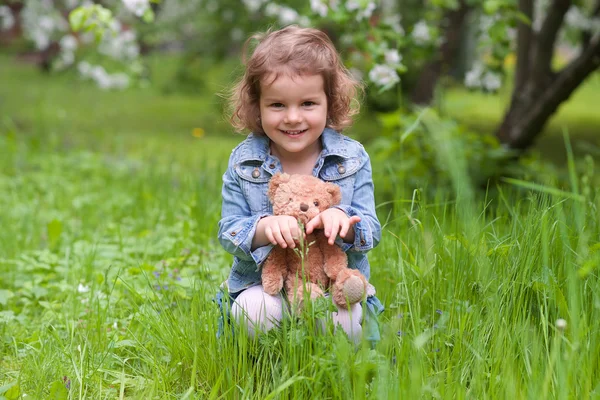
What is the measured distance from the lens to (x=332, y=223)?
6.14 ft

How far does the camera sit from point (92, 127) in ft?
27.9

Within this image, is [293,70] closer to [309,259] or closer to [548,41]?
[309,259]

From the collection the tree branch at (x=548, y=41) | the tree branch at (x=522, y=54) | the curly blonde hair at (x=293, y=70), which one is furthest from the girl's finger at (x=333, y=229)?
the tree branch at (x=522, y=54)

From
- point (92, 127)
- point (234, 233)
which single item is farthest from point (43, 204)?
point (92, 127)

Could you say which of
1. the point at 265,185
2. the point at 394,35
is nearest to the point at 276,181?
the point at 265,185

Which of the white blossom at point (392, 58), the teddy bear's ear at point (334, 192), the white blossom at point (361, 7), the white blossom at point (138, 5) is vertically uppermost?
the white blossom at point (361, 7)

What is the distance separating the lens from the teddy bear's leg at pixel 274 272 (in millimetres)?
1995

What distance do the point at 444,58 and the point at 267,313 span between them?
627 cm

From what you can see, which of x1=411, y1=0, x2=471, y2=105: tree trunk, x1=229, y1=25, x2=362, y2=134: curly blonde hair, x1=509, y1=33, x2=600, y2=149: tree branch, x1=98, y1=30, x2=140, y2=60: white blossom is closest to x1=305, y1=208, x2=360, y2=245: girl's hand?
x1=229, y1=25, x2=362, y2=134: curly blonde hair

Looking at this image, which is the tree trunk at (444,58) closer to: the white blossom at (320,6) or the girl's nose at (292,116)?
the white blossom at (320,6)

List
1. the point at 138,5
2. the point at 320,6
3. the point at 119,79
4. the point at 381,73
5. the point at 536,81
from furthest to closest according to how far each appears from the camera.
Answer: the point at 119,79, the point at 536,81, the point at 320,6, the point at 381,73, the point at 138,5

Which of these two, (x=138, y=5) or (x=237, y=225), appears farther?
(x=138, y=5)

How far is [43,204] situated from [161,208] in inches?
41.2

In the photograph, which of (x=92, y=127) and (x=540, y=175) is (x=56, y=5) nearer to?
(x=92, y=127)
